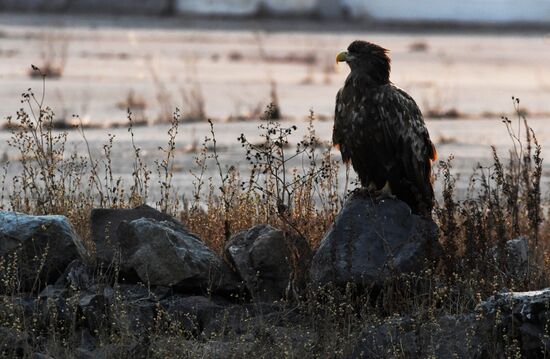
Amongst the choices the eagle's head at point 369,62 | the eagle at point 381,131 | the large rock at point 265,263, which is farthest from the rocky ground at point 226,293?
the eagle's head at point 369,62

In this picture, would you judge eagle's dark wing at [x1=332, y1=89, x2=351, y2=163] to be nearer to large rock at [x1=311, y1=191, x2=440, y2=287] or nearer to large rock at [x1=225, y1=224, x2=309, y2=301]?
large rock at [x1=311, y1=191, x2=440, y2=287]

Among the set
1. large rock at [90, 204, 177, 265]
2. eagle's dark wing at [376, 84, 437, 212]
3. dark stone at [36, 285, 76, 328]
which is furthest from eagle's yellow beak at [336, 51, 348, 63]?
dark stone at [36, 285, 76, 328]

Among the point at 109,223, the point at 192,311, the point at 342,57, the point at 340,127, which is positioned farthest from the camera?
the point at 342,57

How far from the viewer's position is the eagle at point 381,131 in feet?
27.7

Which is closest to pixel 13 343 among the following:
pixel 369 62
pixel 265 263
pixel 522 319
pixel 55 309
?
pixel 55 309

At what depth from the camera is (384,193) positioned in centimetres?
876

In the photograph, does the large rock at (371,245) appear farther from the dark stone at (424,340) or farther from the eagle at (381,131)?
the dark stone at (424,340)

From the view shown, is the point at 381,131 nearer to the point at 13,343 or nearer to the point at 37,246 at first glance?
the point at 37,246

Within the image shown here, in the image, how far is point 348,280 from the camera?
7930 millimetres

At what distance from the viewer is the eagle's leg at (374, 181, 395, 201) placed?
8.61m

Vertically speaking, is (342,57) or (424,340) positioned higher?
(342,57)

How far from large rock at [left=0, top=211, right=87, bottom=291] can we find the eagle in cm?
184

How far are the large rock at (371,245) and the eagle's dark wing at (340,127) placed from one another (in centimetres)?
46

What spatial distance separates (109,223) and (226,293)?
0.85 meters
